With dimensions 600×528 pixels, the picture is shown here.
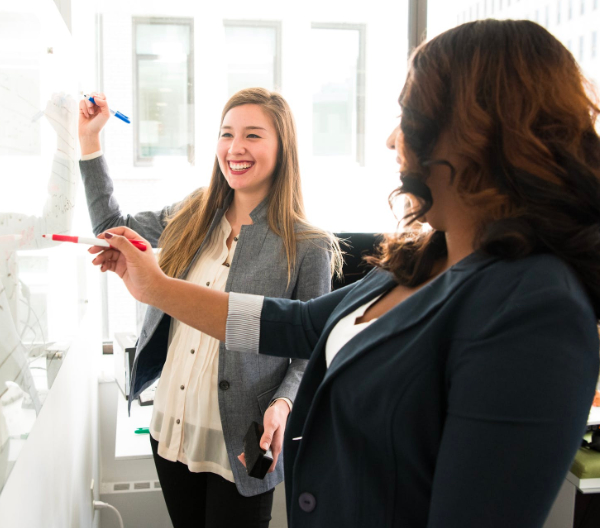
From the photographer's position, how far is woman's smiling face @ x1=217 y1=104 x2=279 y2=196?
1456 millimetres

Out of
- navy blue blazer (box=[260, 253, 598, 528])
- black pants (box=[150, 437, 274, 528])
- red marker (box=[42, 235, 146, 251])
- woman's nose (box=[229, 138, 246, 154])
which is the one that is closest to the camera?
navy blue blazer (box=[260, 253, 598, 528])

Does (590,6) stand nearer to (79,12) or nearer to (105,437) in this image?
(79,12)

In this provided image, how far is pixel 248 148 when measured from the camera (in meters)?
1.45

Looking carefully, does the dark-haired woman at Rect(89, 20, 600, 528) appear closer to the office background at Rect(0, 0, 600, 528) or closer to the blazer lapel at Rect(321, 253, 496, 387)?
the blazer lapel at Rect(321, 253, 496, 387)

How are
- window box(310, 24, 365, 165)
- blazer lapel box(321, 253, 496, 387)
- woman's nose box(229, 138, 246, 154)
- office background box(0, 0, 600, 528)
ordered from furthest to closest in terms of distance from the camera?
window box(310, 24, 365, 165)
office background box(0, 0, 600, 528)
woman's nose box(229, 138, 246, 154)
blazer lapel box(321, 253, 496, 387)

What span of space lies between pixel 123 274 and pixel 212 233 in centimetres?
45

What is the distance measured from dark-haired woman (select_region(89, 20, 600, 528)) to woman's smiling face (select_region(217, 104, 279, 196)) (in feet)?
2.32

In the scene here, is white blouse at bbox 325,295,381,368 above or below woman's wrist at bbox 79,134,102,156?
below

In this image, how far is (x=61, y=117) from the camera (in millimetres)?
1205

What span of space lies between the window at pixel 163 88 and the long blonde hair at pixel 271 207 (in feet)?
4.40

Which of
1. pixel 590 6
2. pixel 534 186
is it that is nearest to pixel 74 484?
pixel 534 186

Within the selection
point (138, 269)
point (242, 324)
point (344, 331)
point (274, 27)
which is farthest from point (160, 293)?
point (274, 27)

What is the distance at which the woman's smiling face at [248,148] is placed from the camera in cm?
146

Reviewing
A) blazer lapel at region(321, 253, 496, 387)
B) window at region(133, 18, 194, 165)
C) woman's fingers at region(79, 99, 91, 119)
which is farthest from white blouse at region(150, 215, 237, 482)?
window at region(133, 18, 194, 165)
